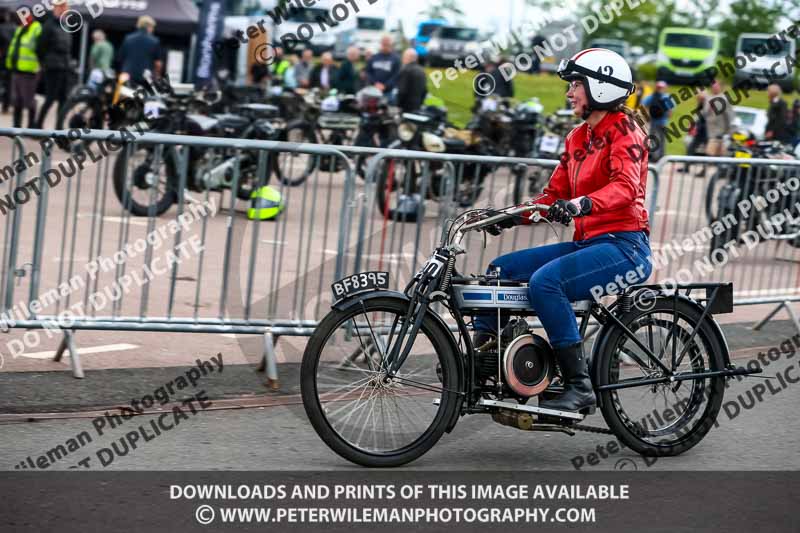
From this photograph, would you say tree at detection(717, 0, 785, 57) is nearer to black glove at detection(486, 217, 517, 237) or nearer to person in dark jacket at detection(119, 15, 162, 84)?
person in dark jacket at detection(119, 15, 162, 84)

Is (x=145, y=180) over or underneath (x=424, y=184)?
underneath

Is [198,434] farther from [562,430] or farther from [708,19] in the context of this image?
[708,19]

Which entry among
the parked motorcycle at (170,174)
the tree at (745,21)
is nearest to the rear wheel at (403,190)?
the parked motorcycle at (170,174)

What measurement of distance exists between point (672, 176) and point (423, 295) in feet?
13.9

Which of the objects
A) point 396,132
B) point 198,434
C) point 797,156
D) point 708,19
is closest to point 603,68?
point 198,434

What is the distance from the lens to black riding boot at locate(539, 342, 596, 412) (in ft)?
17.9

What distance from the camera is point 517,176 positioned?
8.09 m

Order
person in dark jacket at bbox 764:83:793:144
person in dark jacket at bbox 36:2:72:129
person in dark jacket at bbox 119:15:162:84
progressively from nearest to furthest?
person in dark jacket at bbox 36:2:72:129
person in dark jacket at bbox 119:15:162:84
person in dark jacket at bbox 764:83:793:144

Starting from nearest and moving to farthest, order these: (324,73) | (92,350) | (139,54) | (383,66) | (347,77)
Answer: (92,350), (139,54), (383,66), (347,77), (324,73)

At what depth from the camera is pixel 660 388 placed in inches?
231

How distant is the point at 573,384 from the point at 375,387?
85 cm

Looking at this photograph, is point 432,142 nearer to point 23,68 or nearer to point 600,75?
point 23,68

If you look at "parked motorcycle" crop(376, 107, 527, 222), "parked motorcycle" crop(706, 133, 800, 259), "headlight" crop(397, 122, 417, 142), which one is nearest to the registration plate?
"parked motorcycle" crop(376, 107, 527, 222)

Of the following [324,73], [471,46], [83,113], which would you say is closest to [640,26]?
[471,46]
